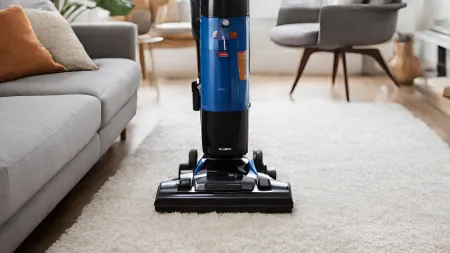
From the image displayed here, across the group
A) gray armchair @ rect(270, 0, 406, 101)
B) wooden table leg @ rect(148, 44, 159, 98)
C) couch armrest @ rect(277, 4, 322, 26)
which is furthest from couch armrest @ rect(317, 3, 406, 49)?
wooden table leg @ rect(148, 44, 159, 98)

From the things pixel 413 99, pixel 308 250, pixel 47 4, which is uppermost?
pixel 47 4

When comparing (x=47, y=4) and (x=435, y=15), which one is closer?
(x=47, y=4)

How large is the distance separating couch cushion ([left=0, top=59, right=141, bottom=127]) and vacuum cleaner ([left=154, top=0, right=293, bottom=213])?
1.51ft

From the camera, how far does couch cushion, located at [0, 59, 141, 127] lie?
2672mm

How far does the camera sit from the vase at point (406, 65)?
16.1ft

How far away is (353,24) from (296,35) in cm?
36

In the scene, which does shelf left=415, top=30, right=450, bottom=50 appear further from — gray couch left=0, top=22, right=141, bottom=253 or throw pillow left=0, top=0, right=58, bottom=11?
throw pillow left=0, top=0, right=58, bottom=11

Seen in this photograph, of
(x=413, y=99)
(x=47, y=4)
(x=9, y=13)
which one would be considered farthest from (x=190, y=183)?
(x=413, y=99)

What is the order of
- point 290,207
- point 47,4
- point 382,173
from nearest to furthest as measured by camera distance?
point 290,207 → point 382,173 → point 47,4

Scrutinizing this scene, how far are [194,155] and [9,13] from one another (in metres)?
1.04

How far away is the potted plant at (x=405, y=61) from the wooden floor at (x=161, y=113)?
4.3 inches

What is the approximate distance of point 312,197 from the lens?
251 centimetres

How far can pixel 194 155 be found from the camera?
8.54ft

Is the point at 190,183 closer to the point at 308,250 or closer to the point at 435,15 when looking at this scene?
the point at 308,250
